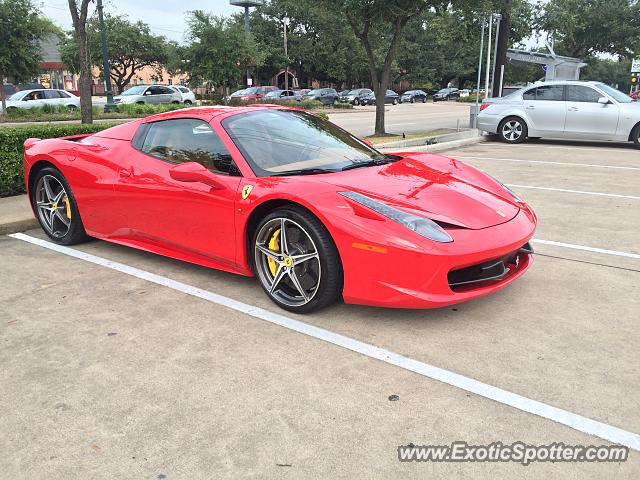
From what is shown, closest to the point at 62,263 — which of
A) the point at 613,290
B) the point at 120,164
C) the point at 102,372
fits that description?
the point at 120,164

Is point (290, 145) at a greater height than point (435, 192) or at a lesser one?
greater

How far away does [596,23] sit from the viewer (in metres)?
43.0

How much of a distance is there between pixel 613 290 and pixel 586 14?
46.7m

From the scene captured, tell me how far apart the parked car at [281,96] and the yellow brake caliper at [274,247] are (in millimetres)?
30341

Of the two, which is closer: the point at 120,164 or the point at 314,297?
the point at 314,297

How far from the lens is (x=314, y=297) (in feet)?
11.5

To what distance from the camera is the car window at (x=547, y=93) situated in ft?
41.4

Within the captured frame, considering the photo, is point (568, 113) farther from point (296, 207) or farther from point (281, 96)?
point (281, 96)

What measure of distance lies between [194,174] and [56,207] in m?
2.19

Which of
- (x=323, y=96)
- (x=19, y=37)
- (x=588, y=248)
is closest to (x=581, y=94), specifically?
(x=588, y=248)

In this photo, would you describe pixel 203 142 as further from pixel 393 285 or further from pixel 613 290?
pixel 613 290

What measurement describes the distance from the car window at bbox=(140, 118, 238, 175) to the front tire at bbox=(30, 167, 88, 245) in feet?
3.55

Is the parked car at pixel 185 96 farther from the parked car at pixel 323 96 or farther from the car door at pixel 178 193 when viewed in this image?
the car door at pixel 178 193

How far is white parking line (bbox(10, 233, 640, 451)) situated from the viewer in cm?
239
